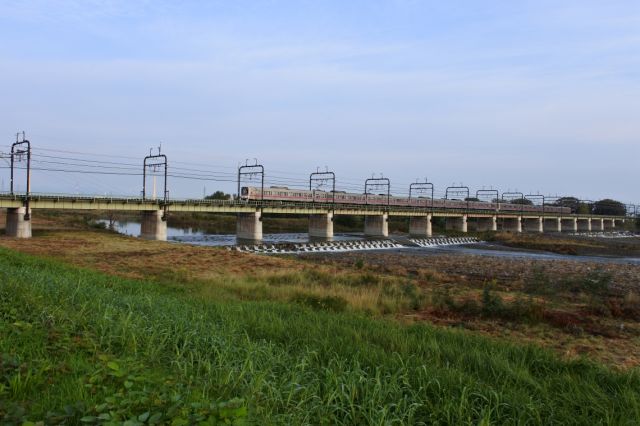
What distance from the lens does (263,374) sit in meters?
4.57

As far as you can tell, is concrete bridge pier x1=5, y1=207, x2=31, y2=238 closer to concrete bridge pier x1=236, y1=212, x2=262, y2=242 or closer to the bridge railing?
the bridge railing

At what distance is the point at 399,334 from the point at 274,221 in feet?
308

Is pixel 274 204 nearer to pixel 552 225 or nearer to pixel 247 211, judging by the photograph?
pixel 247 211

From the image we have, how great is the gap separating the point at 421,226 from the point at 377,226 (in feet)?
33.9

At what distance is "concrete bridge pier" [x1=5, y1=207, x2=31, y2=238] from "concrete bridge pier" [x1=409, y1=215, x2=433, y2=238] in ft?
183

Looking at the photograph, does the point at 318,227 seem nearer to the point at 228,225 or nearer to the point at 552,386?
the point at 228,225

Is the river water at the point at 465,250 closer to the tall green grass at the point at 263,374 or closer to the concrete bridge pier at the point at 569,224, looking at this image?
the tall green grass at the point at 263,374

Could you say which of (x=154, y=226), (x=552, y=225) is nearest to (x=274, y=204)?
(x=154, y=226)

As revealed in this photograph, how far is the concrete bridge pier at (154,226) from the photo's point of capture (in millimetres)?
44125

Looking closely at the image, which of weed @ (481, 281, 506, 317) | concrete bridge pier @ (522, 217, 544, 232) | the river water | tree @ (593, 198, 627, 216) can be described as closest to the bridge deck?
the river water

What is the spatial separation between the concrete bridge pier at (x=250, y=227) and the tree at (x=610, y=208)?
15196 cm

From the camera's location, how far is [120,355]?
5145 millimetres

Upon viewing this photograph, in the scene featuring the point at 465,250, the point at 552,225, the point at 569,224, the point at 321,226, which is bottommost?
the point at 465,250

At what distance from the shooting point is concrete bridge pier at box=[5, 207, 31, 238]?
34.2m
